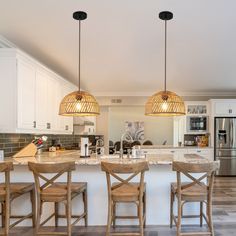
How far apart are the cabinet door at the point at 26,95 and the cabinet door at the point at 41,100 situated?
0.17 m

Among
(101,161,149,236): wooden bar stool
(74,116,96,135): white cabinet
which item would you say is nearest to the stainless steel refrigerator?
(74,116,96,135): white cabinet

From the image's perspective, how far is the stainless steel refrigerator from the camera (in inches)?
295

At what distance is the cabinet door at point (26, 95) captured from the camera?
3.64 meters

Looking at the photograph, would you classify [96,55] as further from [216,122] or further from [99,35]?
[216,122]

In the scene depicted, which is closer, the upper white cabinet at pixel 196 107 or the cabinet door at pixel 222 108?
the cabinet door at pixel 222 108

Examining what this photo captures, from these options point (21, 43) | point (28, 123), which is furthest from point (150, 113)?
point (21, 43)

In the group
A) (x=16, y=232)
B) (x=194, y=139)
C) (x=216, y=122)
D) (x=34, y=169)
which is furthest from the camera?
(x=194, y=139)

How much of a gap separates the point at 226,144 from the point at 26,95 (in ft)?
18.5

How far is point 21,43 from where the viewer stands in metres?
3.94

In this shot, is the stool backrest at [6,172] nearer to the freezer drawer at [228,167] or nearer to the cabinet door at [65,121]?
the cabinet door at [65,121]

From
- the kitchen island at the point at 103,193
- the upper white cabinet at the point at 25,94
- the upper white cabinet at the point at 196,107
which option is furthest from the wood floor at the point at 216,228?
the upper white cabinet at the point at 196,107

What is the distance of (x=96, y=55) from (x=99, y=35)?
838 mm

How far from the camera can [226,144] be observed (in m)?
7.53

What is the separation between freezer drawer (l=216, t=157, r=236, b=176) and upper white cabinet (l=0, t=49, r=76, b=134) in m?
4.83
